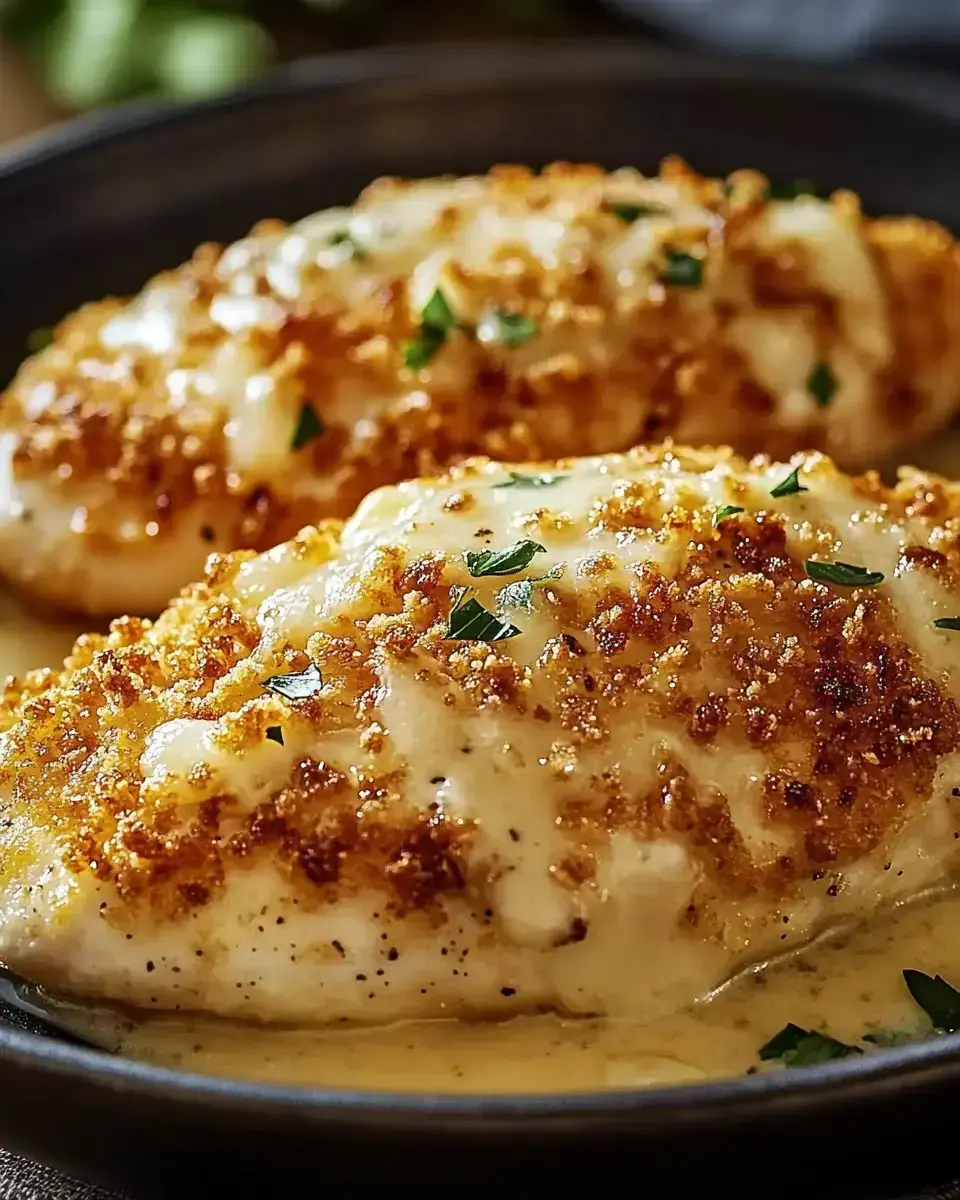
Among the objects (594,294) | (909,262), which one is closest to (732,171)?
(909,262)

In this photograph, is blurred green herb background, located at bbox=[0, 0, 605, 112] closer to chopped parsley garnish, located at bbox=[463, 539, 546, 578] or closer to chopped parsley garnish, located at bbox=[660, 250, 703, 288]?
chopped parsley garnish, located at bbox=[660, 250, 703, 288]

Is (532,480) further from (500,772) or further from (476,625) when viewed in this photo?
(500,772)

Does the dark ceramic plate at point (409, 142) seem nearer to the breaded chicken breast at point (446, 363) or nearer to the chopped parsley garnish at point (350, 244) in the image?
the breaded chicken breast at point (446, 363)

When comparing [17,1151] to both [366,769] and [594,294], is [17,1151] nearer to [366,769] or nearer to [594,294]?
[366,769]

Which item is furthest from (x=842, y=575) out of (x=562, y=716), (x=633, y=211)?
(x=633, y=211)

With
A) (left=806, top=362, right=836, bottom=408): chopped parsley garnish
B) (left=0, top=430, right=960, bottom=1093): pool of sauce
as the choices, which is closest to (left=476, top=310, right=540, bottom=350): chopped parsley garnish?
(left=806, top=362, right=836, bottom=408): chopped parsley garnish

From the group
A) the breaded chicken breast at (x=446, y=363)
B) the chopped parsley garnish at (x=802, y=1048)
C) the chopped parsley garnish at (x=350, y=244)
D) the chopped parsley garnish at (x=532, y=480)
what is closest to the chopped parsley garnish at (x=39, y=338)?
the breaded chicken breast at (x=446, y=363)

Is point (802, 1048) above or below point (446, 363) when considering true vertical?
below
